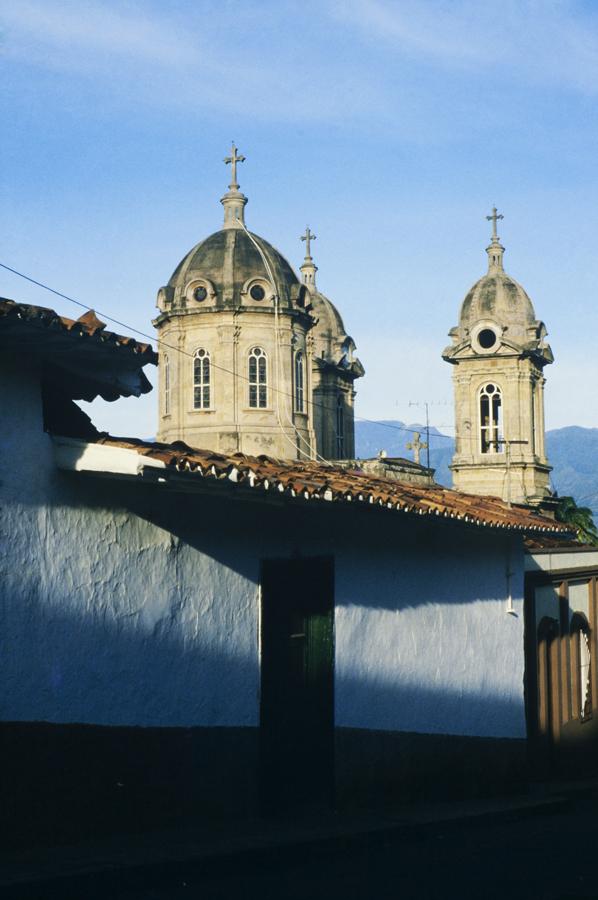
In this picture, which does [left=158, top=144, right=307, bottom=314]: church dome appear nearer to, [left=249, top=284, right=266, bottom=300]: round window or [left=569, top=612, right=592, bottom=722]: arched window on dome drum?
[left=249, top=284, right=266, bottom=300]: round window

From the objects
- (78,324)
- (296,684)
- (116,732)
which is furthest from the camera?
(296,684)

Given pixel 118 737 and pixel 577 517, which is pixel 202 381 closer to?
pixel 577 517

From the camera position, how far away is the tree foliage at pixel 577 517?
1903 inches

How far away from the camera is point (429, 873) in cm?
906

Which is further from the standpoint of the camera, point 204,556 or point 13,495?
point 204,556

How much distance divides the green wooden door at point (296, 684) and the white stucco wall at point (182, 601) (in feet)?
0.56

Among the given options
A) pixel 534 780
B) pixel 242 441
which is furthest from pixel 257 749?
pixel 242 441

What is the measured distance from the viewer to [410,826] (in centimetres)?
1098

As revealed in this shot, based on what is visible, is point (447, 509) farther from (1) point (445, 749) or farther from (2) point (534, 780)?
(2) point (534, 780)

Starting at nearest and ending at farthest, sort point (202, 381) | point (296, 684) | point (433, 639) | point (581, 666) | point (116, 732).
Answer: point (116, 732)
point (296, 684)
point (433, 639)
point (581, 666)
point (202, 381)

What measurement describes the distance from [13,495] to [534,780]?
11.4 metres

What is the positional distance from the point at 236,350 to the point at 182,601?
3424 centimetres

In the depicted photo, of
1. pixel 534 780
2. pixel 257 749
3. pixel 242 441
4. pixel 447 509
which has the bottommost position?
pixel 534 780

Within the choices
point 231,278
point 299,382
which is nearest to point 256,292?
point 231,278
